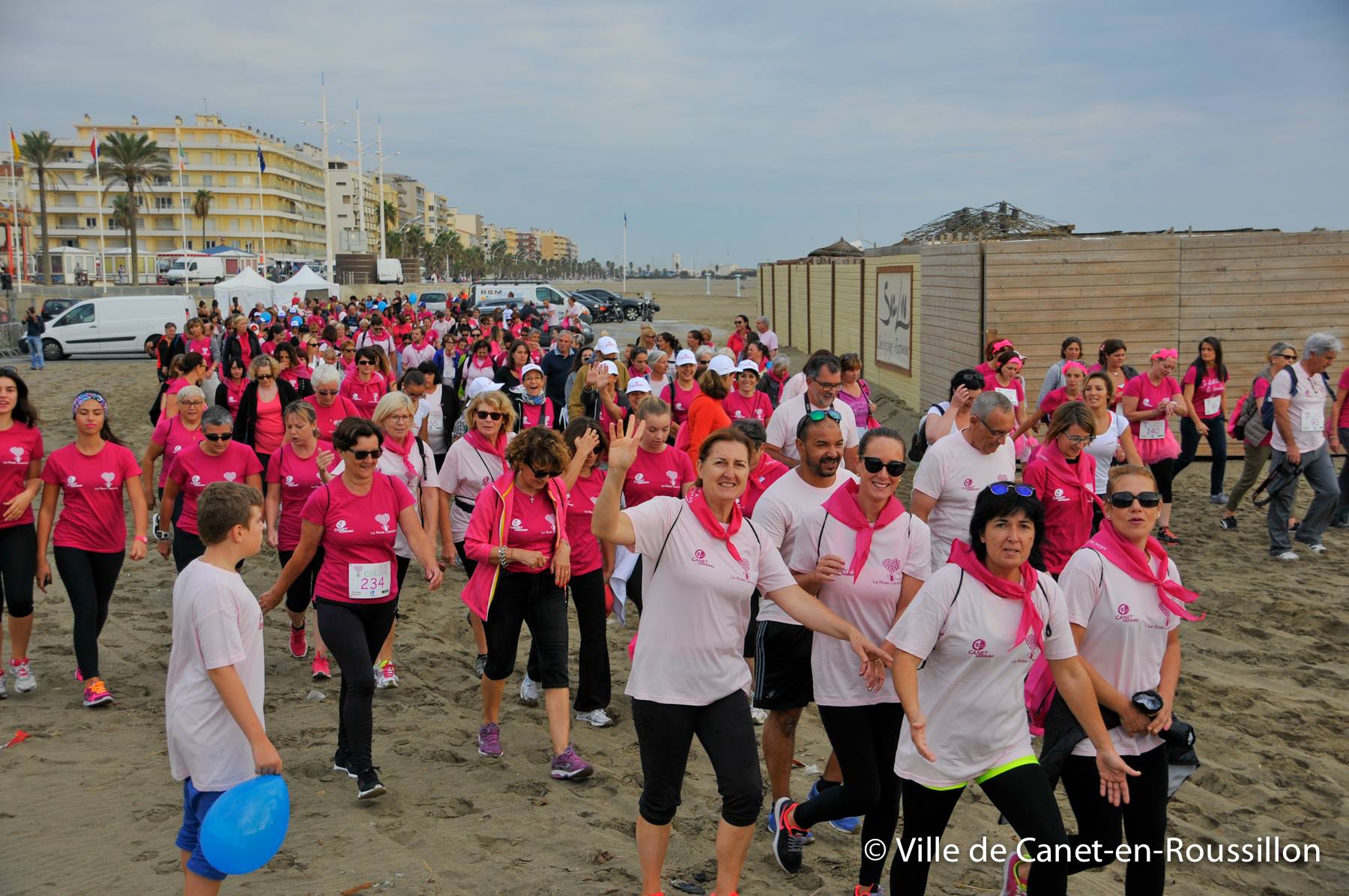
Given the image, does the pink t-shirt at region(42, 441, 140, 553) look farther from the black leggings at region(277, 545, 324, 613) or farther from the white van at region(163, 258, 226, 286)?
the white van at region(163, 258, 226, 286)

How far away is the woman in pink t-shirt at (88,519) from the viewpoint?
6.15 meters

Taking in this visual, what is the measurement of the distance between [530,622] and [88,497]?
9.40 ft

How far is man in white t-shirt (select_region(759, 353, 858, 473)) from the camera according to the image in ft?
21.8

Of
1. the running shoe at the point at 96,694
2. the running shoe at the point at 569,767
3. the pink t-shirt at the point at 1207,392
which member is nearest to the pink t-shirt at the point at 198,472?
the running shoe at the point at 96,694

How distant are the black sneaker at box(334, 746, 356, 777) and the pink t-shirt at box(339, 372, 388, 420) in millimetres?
5027

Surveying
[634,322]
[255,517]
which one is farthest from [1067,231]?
[634,322]

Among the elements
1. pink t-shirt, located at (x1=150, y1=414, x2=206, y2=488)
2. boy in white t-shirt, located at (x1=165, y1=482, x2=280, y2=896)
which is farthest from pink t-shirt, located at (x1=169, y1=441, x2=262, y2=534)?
boy in white t-shirt, located at (x1=165, y1=482, x2=280, y2=896)

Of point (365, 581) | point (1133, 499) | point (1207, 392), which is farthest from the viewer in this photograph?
point (1207, 392)

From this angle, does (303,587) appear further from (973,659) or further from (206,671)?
(973,659)

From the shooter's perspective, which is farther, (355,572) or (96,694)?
(96,694)

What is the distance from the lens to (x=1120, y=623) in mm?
3676

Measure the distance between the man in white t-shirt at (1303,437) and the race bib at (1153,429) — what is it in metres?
1.05

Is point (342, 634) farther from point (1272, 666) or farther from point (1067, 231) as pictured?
point (1067, 231)

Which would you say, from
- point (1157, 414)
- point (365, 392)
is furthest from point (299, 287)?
point (1157, 414)
